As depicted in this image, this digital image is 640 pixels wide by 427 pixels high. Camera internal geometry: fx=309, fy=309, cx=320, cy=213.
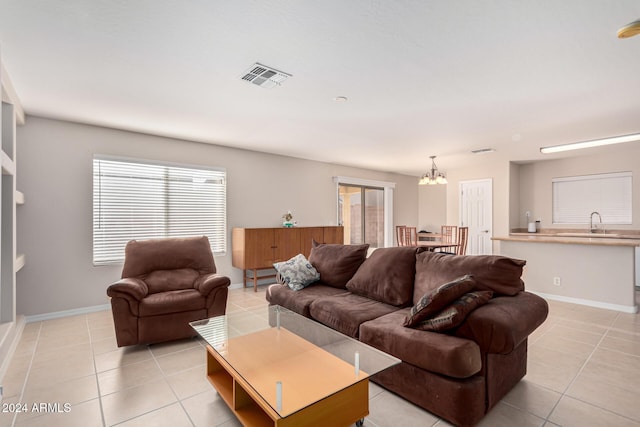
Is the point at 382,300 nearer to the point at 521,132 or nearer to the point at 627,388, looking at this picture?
the point at 627,388

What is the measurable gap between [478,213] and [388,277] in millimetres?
5425

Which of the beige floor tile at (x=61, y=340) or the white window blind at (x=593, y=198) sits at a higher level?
the white window blind at (x=593, y=198)

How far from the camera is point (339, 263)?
3.36 metres

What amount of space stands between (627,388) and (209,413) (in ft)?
9.47

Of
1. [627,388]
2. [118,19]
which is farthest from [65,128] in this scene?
[627,388]

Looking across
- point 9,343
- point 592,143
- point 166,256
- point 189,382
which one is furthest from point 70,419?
point 592,143

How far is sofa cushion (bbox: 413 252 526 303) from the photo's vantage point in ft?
7.41

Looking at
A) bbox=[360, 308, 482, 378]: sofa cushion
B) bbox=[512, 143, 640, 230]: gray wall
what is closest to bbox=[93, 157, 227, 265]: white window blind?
bbox=[360, 308, 482, 378]: sofa cushion

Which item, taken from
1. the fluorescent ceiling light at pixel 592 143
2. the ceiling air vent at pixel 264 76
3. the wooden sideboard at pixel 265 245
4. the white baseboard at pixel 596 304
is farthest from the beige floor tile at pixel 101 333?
the fluorescent ceiling light at pixel 592 143

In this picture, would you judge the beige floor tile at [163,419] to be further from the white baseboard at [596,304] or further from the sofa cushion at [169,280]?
the white baseboard at [596,304]

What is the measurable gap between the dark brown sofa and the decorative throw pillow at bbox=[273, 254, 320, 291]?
0.13 m

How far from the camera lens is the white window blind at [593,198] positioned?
5.70 metres

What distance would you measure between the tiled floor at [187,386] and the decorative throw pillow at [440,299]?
573mm

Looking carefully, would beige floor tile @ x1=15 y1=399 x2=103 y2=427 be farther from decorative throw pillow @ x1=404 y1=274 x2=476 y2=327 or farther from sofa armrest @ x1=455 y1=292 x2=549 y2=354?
sofa armrest @ x1=455 y1=292 x2=549 y2=354
